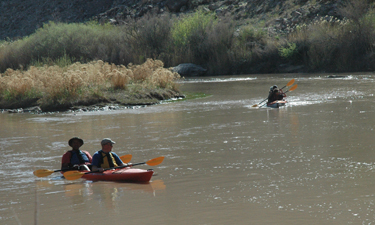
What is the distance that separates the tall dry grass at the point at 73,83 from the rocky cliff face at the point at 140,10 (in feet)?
76.7

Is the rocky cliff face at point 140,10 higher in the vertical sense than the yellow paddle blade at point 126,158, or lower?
higher

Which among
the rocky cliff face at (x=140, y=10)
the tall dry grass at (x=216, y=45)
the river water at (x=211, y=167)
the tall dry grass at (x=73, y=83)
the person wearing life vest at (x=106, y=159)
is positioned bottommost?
the river water at (x=211, y=167)

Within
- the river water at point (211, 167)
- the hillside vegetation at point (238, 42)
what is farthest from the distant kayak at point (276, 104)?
the hillside vegetation at point (238, 42)

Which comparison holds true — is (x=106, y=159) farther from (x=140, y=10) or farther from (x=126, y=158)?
(x=140, y=10)

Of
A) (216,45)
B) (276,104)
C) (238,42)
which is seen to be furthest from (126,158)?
(238,42)

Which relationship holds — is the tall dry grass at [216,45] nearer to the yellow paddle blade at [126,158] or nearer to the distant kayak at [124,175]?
the yellow paddle blade at [126,158]

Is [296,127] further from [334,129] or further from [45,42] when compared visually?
[45,42]

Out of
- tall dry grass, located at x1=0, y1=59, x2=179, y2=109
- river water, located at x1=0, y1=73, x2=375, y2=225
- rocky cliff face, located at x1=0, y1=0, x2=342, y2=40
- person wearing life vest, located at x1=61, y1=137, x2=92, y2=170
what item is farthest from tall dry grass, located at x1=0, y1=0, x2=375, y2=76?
person wearing life vest, located at x1=61, y1=137, x2=92, y2=170

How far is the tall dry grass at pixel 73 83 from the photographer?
2200 centimetres

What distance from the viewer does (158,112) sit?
19922 mm

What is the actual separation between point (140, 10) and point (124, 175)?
5790 cm

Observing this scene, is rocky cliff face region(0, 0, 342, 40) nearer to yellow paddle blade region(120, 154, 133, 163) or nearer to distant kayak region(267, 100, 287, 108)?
distant kayak region(267, 100, 287, 108)

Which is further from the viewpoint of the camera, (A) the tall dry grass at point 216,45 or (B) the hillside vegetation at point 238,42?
(B) the hillside vegetation at point 238,42

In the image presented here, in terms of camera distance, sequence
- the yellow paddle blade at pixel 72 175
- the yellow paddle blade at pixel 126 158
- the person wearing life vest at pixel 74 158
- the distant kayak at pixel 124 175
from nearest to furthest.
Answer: the distant kayak at pixel 124 175
the yellow paddle blade at pixel 72 175
the person wearing life vest at pixel 74 158
the yellow paddle blade at pixel 126 158
